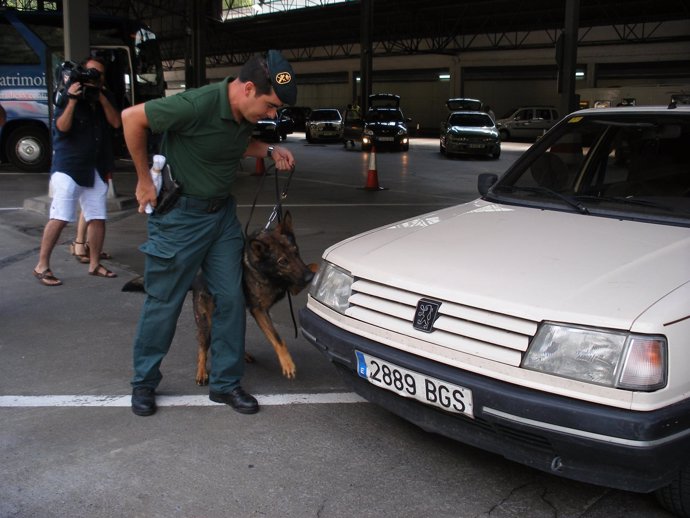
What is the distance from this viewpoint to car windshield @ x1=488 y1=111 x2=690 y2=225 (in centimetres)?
355

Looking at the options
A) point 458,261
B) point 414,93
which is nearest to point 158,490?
point 458,261

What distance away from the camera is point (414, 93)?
43.6 m

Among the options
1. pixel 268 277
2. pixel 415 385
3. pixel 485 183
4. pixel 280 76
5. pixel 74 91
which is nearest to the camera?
pixel 415 385

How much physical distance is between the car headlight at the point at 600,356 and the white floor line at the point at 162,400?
154 centimetres

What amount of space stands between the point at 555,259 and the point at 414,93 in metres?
42.2

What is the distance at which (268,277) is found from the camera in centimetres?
Result: 370

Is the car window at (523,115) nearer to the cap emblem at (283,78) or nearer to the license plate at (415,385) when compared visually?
the cap emblem at (283,78)

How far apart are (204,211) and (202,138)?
0.37 m

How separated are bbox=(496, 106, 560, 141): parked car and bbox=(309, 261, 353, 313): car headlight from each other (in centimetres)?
3032

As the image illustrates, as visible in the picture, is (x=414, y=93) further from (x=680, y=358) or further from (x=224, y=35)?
(x=680, y=358)

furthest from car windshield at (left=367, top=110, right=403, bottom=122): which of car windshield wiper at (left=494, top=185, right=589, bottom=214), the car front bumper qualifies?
the car front bumper

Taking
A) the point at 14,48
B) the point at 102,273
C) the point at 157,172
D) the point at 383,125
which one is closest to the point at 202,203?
the point at 157,172

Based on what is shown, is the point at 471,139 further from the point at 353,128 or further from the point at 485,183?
the point at 485,183

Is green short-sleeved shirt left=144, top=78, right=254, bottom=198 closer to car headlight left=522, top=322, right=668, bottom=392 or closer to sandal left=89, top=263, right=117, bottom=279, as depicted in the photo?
car headlight left=522, top=322, right=668, bottom=392
